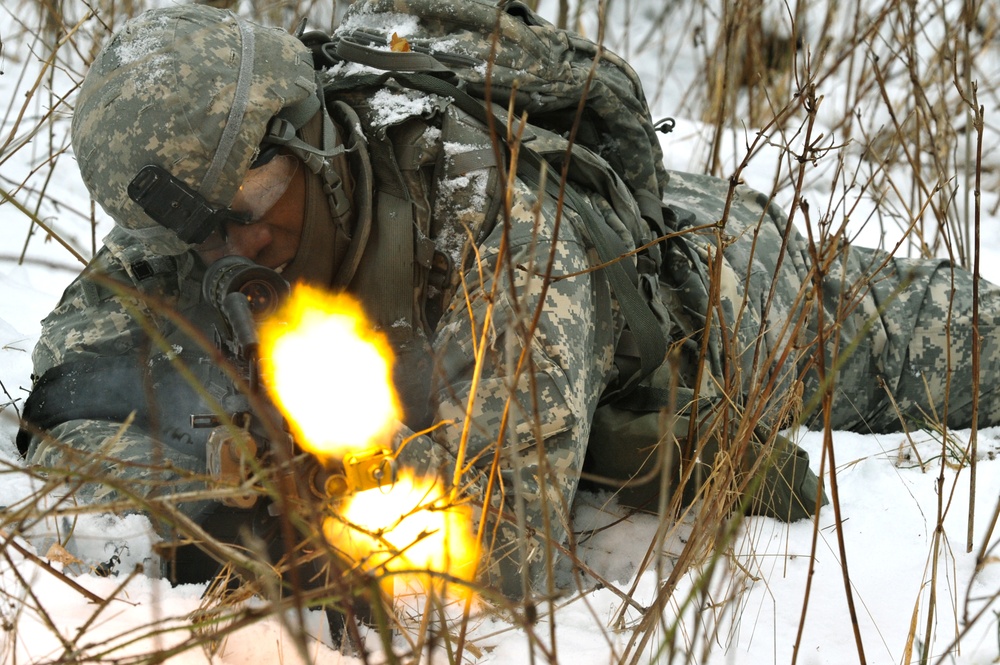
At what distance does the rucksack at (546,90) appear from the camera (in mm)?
2207

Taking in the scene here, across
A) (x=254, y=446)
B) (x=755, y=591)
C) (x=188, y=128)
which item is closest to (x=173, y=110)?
(x=188, y=128)

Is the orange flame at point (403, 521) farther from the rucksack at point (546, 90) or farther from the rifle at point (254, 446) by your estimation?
the rucksack at point (546, 90)

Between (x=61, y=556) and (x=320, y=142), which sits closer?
(x=61, y=556)

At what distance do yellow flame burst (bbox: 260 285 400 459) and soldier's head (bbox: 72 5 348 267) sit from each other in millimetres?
268

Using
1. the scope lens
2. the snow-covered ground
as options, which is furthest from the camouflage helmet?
the scope lens

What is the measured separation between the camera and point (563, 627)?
1.79 m

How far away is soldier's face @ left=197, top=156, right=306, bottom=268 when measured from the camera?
2125 mm

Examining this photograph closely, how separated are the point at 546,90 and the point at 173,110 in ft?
2.72

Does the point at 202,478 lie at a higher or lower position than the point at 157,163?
lower

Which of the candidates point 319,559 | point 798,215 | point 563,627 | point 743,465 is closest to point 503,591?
point 563,627

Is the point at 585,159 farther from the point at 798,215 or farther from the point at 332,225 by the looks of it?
the point at 798,215

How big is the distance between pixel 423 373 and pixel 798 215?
1.99m

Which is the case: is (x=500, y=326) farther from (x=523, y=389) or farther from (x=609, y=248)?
(x=609, y=248)

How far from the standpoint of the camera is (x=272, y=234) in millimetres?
2164
